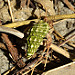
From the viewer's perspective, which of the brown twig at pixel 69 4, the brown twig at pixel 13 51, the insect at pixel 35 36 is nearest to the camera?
the insect at pixel 35 36

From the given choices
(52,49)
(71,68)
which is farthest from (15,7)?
(71,68)

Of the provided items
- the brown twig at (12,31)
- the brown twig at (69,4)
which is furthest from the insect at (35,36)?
the brown twig at (69,4)

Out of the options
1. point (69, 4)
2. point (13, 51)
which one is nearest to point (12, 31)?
point (13, 51)

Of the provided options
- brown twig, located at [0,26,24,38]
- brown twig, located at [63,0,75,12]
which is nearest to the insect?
brown twig, located at [0,26,24,38]

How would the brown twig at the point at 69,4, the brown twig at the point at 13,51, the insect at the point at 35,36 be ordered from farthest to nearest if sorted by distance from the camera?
the brown twig at the point at 69,4 → the brown twig at the point at 13,51 → the insect at the point at 35,36

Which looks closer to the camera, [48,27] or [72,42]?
[48,27]

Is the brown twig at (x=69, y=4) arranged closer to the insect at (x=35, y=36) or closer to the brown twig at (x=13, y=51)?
the insect at (x=35, y=36)

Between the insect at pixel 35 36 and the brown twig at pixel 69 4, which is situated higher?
the brown twig at pixel 69 4

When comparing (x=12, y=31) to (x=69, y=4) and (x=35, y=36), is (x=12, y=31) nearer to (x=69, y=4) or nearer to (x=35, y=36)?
(x=35, y=36)

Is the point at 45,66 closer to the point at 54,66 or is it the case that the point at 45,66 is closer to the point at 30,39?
the point at 54,66
